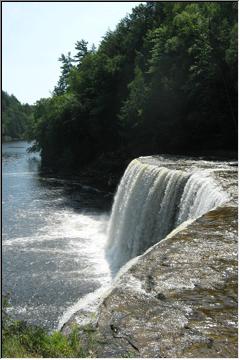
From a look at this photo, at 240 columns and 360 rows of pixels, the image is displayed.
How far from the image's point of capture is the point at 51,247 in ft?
63.2

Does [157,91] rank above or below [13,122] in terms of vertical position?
above

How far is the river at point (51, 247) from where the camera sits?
14.0 metres

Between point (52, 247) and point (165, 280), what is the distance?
12403mm

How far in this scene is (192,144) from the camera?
31.3m

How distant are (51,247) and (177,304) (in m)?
13.2

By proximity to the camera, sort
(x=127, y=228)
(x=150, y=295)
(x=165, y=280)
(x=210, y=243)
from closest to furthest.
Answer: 1. (x=150, y=295)
2. (x=165, y=280)
3. (x=210, y=243)
4. (x=127, y=228)

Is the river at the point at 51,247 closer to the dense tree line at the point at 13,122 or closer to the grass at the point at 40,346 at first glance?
the grass at the point at 40,346

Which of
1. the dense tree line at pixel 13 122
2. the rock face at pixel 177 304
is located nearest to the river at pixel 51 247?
the rock face at pixel 177 304

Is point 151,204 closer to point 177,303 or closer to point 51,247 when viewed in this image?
point 51,247

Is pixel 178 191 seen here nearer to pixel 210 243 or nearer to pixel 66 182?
pixel 210 243

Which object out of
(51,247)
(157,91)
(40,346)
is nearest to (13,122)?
(157,91)

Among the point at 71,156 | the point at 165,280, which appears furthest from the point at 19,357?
the point at 71,156

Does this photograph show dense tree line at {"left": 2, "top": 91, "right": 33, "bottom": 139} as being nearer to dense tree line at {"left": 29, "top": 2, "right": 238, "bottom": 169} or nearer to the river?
dense tree line at {"left": 29, "top": 2, "right": 238, "bottom": 169}

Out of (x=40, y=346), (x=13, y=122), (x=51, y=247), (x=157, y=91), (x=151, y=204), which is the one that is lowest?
(x=51, y=247)
